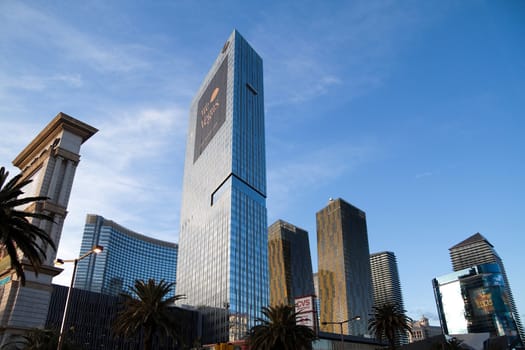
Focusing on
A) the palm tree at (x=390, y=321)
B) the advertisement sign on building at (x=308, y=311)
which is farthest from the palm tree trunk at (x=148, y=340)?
the palm tree at (x=390, y=321)

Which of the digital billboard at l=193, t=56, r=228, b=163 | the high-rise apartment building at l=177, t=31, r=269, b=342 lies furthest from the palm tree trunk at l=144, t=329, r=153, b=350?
the digital billboard at l=193, t=56, r=228, b=163

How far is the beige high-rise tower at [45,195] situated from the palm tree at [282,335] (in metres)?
28.7

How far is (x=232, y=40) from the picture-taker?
Result: 16100cm

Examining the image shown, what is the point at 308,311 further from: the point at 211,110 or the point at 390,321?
the point at 211,110

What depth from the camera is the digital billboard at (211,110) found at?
157125 millimetres

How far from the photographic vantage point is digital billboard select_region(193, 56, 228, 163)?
516ft

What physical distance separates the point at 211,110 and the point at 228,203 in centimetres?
5197

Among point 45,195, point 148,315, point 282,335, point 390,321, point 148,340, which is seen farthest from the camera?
point 390,321

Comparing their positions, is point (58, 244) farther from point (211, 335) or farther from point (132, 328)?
point (211, 335)

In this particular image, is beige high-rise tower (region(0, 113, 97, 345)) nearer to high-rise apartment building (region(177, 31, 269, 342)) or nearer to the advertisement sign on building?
the advertisement sign on building

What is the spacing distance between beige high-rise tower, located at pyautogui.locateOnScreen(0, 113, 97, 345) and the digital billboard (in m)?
88.9

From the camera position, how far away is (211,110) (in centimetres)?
16675

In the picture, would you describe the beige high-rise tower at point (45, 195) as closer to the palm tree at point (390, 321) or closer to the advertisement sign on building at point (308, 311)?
the advertisement sign on building at point (308, 311)

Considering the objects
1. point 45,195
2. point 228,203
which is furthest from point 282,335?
point 228,203
